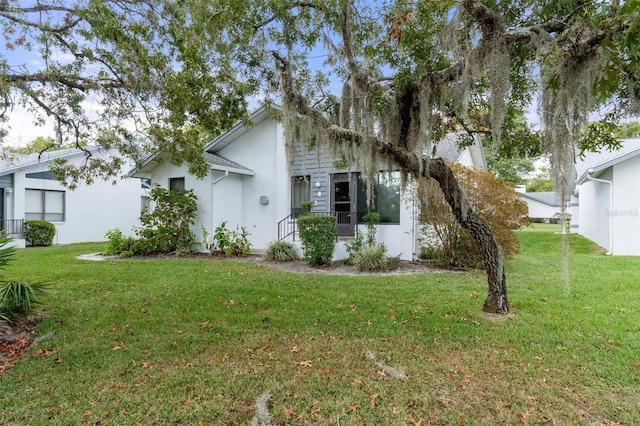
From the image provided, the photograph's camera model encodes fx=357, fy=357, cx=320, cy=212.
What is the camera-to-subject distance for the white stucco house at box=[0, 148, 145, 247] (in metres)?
14.7

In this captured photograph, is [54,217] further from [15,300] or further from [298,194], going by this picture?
[15,300]

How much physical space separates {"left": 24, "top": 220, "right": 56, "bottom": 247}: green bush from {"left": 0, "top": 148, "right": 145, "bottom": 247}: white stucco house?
309mm

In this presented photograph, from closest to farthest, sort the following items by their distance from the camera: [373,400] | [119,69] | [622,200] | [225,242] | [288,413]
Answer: [288,413] < [373,400] < [119,69] < [622,200] < [225,242]

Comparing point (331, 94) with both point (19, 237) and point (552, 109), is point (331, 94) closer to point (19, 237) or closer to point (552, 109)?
point (552, 109)

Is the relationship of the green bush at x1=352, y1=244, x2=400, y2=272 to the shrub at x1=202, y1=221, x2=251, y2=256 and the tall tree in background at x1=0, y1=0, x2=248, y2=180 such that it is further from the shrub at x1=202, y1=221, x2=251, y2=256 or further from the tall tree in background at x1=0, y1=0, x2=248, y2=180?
the tall tree in background at x1=0, y1=0, x2=248, y2=180

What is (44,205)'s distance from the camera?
15961 mm

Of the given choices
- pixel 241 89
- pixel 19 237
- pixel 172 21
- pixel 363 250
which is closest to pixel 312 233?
pixel 363 250

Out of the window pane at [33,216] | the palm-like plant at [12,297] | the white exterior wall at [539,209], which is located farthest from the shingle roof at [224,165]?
the white exterior wall at [539,209]

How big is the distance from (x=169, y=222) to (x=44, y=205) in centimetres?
884

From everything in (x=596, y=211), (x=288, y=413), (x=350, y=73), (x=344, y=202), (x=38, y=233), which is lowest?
(x=288, y=413)

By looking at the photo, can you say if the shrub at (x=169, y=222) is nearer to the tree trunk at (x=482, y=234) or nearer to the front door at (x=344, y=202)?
the front door at (x=344, y=202)

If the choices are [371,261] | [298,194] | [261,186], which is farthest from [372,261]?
[261,186]

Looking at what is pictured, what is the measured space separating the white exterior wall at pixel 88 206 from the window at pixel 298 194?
7.87 m

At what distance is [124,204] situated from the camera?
18.7 meters
